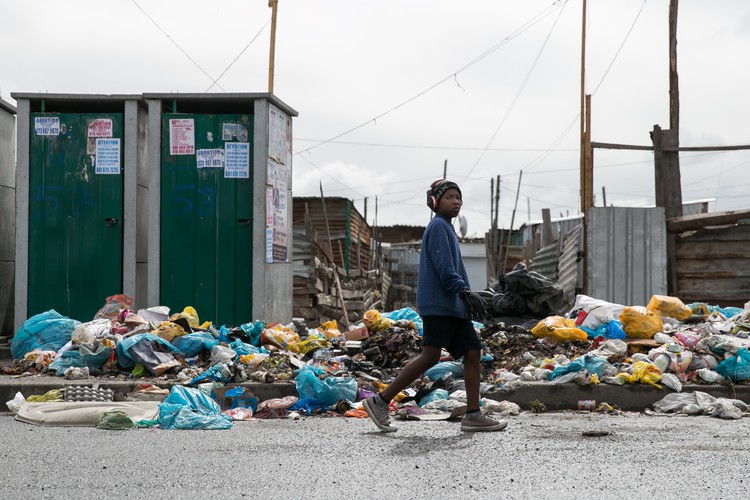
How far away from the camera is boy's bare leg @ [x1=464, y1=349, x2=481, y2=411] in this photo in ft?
19.4

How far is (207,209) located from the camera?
33.6 feet

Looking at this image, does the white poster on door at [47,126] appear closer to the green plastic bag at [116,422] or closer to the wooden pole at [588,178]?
the green plastic bag at [116,422]

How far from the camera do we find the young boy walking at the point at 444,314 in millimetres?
5832

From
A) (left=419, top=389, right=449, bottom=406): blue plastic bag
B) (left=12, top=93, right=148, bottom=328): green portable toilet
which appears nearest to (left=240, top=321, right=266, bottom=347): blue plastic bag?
(left=12, top=93, right=148, bottom=328): green portable toilet

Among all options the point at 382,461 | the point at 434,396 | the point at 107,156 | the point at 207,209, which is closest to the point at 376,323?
the point at 434,396

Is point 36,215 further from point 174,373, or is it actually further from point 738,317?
point 738,317

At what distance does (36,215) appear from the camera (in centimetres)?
1030

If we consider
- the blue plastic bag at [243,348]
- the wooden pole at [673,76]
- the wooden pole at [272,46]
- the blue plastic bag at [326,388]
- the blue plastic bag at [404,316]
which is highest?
the wooden pole at [272,46]

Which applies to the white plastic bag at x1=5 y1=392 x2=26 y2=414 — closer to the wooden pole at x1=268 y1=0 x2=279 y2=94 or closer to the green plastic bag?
the green plastic bag

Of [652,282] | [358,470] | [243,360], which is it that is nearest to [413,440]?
[358,470]

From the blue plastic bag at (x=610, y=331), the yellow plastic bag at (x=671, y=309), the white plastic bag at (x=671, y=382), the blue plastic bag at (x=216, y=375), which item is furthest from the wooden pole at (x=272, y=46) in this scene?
the white plastic bag at (x=671, y=382)

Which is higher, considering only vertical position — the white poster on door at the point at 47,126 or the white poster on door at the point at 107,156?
the white poster on door at the point at 47,126

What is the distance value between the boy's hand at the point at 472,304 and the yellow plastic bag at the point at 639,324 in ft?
11.8

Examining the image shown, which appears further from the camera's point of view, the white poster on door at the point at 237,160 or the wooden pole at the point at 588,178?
the wooden pole at the point at 588,178
